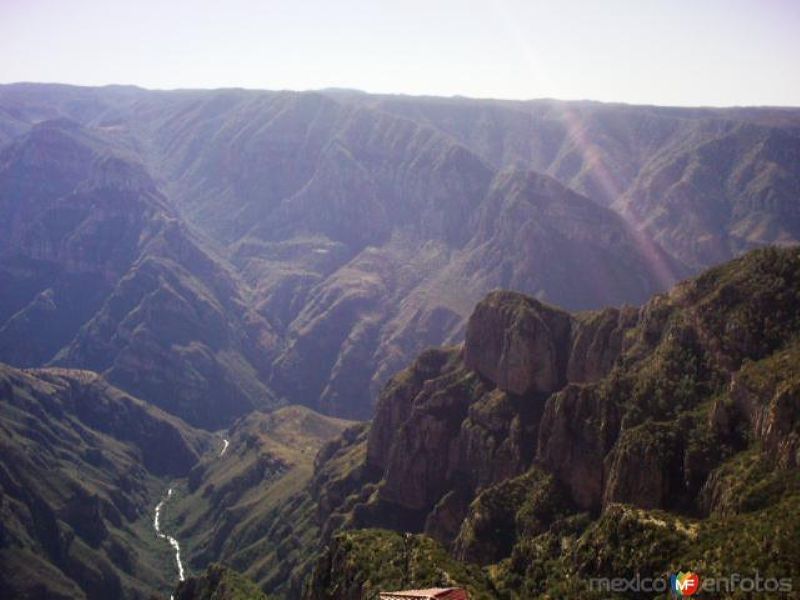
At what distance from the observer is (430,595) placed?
326 ft

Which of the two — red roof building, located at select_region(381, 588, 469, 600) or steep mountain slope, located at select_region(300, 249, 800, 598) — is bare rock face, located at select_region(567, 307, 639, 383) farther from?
red roof building, located at select_region(381, 588, 469, 600)

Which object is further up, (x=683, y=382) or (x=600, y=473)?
(x=683, y=382)

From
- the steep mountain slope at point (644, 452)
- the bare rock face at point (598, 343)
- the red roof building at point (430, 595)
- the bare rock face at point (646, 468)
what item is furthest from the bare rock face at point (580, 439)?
the red roof building at point (430, 595)

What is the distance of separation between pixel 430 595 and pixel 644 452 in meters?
49.5

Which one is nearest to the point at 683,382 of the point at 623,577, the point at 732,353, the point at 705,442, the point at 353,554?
the point at 732,353

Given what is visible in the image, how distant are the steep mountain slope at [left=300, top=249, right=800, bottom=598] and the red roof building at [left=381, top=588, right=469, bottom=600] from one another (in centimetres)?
1376

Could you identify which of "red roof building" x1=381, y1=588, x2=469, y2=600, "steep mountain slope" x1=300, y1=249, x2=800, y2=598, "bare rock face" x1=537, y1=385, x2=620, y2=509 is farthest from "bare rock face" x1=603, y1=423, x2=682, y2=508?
"red roof building" x1=381, y1=588, x2=469, y2=600

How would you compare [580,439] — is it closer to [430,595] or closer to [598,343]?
[598,343]

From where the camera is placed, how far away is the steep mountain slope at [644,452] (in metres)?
109

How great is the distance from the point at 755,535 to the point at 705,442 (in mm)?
34166

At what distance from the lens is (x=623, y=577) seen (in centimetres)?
10881

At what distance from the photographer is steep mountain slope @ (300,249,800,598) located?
109062 millimetres

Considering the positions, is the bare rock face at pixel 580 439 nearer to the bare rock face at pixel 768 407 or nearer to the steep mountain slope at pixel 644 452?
the steep mountain slope at pixel 644 452

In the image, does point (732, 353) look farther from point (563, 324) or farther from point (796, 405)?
point (563, 324)
